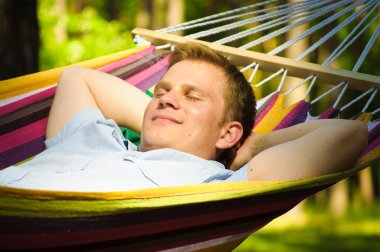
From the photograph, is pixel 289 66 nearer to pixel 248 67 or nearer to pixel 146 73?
pixel 248 67

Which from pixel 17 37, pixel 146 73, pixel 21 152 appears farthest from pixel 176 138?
pixel 17 37

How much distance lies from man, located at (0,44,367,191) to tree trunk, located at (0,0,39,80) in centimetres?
85

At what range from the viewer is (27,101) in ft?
8.53

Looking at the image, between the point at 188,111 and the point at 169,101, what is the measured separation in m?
0.07

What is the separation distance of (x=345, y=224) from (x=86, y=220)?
8890 millimetres

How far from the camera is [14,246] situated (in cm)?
162

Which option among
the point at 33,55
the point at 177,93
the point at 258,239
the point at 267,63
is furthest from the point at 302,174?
A: the point at 258,239

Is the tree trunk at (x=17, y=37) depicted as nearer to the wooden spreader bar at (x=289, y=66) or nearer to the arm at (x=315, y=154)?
the wooden spreader bar at (x=289, y=66)

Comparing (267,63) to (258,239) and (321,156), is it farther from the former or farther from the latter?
(258,239)

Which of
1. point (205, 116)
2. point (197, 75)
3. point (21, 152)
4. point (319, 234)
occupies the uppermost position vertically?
point (197, 75)

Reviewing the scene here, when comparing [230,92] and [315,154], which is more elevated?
[230,92]

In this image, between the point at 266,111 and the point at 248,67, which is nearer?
the point at 266,111

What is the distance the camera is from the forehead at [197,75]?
2332 millimetres

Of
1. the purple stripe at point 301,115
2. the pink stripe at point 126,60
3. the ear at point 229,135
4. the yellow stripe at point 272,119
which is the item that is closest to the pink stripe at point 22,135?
the pink stripe at point 126,60
